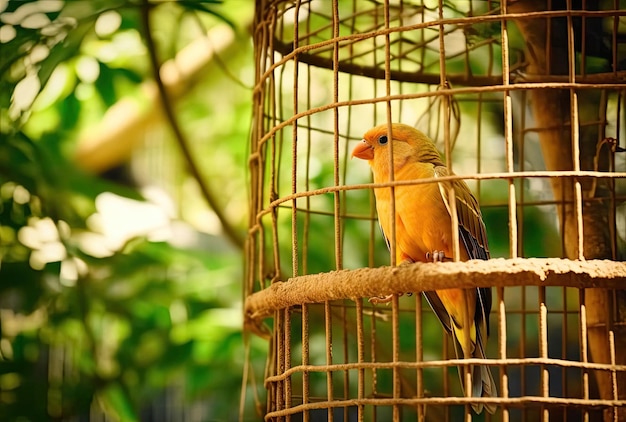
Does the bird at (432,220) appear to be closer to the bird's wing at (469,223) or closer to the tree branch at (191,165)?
the bird's wing at (469,223)

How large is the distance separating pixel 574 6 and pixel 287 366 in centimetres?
167

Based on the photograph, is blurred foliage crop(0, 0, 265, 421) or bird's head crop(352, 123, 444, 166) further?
blurred foliage crop(0, 0, 265, 421)

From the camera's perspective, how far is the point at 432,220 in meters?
2.66

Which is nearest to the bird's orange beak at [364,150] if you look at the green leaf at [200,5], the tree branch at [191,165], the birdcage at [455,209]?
the birdcage at [455,209]

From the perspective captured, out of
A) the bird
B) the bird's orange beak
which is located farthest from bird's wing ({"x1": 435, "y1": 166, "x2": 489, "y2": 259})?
the bird's orange beak

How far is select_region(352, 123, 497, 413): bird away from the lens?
2.67 m

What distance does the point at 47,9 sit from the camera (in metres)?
3.66

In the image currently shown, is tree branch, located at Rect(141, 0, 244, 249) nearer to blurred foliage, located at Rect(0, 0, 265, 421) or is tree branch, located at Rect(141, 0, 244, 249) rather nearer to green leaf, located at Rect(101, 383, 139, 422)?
blurred foliage, located at Rect(0, 0, 265, 421)

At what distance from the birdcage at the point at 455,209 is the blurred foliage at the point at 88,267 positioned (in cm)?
46

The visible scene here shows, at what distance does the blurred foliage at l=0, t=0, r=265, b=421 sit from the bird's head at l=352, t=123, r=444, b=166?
103 centimetres

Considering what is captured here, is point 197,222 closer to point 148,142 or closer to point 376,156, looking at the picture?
point 148,142

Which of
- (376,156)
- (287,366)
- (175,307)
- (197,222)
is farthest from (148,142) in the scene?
(287,366)

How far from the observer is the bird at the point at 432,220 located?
8.75 ft

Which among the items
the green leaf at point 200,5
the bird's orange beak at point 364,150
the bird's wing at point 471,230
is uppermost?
the green leaf at point 200,5
